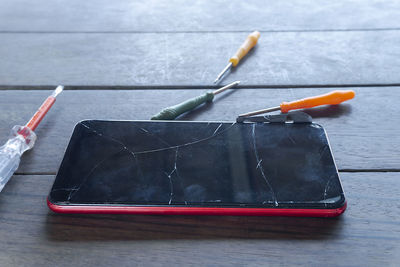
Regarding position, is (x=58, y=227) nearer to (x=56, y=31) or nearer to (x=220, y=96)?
(x=220, y=96)

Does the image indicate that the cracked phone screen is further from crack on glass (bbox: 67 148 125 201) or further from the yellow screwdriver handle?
the yellow screwdriver handle

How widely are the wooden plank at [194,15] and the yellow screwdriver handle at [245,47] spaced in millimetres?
66

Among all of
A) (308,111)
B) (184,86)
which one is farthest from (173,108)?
(308,111)

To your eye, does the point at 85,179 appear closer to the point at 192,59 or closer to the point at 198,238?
the point at 198,238

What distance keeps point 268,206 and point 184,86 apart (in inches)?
11.5

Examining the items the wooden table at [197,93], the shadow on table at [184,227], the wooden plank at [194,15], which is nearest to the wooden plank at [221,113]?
the wooden table at [197,93]

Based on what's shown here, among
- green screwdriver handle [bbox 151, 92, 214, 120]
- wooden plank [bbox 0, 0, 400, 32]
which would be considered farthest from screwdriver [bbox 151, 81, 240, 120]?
wooden plank [bbox 0, 0, 400, 32]

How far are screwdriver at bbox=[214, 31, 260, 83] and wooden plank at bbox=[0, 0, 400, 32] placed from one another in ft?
0.22

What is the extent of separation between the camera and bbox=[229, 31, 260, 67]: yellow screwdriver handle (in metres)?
0.69

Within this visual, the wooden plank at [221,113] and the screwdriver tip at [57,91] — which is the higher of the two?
the screwdriver tip at [57,91]

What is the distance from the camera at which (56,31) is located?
0.80 meters

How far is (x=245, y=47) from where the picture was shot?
2.36 feet

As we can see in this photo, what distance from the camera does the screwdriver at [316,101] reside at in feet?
1.89

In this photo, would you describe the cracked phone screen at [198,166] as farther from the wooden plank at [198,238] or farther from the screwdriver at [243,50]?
the screwdriver at [243,50]
